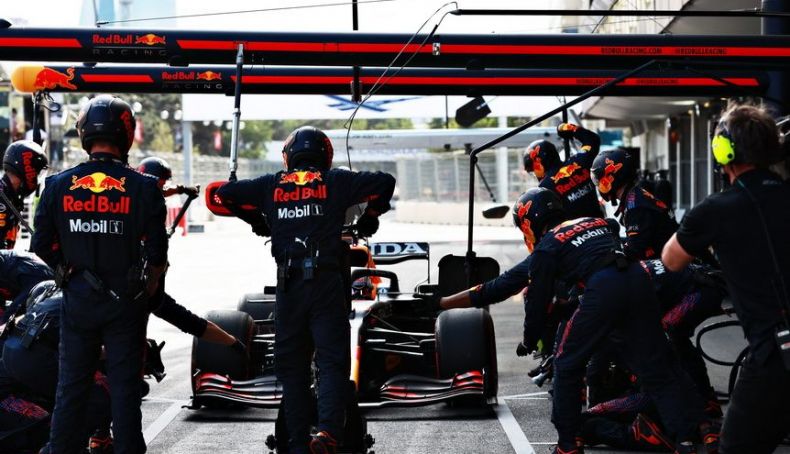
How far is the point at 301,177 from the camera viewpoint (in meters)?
6.18

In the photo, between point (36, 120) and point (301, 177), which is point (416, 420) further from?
point (36, 120)

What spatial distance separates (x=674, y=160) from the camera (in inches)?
1207

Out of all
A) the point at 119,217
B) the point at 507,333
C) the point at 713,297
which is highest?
the point at 119,217

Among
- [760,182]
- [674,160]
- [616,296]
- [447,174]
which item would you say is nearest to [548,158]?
[616,296]

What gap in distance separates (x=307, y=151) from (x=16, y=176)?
3103 millimetres

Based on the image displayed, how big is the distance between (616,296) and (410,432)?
1.87 meters

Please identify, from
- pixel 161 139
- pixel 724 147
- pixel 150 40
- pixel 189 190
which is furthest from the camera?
pixel 161 139

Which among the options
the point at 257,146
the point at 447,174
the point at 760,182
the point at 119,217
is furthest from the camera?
the point at 257,146

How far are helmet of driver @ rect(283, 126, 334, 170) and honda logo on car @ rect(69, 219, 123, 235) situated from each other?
3.51 feet

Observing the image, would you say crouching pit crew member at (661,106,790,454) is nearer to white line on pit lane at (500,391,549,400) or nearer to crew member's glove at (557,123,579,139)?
white line on pit lane at (500,391,549,400)

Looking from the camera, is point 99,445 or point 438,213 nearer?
point 99,445

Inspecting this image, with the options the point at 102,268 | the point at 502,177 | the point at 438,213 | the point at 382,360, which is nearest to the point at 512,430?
the point at 382,360

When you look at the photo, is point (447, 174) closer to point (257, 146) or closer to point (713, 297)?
point (713, 297)

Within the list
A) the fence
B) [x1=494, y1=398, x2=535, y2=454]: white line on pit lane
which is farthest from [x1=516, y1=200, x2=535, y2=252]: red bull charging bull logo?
the fence
